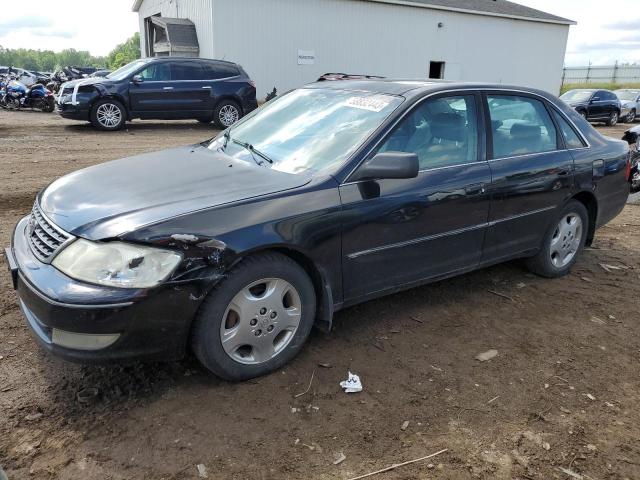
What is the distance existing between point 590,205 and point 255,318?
341 centimetres

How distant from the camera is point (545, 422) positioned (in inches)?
113

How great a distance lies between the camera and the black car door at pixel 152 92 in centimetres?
1383

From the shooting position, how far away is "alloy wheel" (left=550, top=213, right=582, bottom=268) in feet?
15.3

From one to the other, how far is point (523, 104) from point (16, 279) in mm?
3766

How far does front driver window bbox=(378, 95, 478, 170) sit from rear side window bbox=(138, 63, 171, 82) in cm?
1176

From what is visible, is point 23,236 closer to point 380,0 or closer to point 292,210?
point 292,210

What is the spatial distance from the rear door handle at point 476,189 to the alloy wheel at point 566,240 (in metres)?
1.15

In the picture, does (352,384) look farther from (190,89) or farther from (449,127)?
(190,89)

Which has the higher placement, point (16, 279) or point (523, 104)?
point (523, 104)

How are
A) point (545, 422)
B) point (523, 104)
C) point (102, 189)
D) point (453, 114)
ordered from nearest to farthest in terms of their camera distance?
point (545, 422)
point (102, 189)
point (453, 114)
point (523, 104)

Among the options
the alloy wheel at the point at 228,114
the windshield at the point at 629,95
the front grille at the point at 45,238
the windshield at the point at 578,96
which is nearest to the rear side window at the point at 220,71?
the alloy wheel at the point at 228,114

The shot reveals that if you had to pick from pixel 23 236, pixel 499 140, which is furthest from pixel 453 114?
pixel 23 236

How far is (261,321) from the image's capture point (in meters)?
2.99

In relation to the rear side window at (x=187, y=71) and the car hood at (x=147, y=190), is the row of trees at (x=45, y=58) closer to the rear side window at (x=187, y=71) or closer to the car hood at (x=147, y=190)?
the rear side window at (x=187, y=71)
